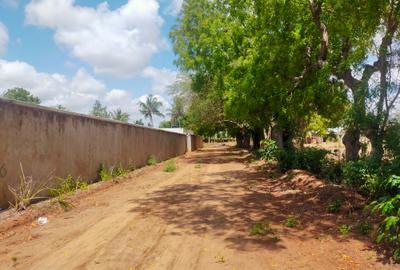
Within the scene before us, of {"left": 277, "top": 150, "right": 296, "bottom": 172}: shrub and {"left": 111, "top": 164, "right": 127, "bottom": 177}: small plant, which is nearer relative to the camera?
{"left": 277, "top": 150, "right": 296, "bottom": 172}: shrub

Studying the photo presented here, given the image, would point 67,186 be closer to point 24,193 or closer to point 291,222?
point 24,193

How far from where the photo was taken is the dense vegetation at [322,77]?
9359 millimetres

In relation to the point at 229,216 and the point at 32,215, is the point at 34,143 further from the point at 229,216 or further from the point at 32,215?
the point at 229,216

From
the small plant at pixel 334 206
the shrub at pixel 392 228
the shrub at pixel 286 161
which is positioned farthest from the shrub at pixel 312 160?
the shrub at pixel 392 228

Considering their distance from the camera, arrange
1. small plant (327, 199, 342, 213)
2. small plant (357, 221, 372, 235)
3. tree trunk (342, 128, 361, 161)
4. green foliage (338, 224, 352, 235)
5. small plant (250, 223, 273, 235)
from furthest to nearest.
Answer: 1. tree trunk (342, 128, 361, 161)
2. small plant (327, 199, 342, 213)
3. small plant (250, 223, 273, 235)
4. green foliage (338, 224, 352, 235)
5. small plant (357, 221, 372, 235)

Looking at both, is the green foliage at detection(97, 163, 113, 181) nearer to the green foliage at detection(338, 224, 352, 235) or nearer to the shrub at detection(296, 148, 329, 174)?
the shrub at detection(296, 148, 329, 174)

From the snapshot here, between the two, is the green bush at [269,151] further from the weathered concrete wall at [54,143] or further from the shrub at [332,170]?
the shrub at [332,170]

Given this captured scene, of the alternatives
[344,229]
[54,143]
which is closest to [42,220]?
[54,143]

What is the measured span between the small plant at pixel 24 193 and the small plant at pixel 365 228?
22.6ft

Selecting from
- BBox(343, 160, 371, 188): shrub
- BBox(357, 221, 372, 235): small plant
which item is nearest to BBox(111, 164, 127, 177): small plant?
BBox(343, 160, 371, 188): shrub

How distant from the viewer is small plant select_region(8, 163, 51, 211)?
946cm

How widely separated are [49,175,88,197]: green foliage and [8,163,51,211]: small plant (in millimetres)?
1035

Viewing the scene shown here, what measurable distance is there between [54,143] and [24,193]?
2.49 m

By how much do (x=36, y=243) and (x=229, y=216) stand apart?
3801mm
